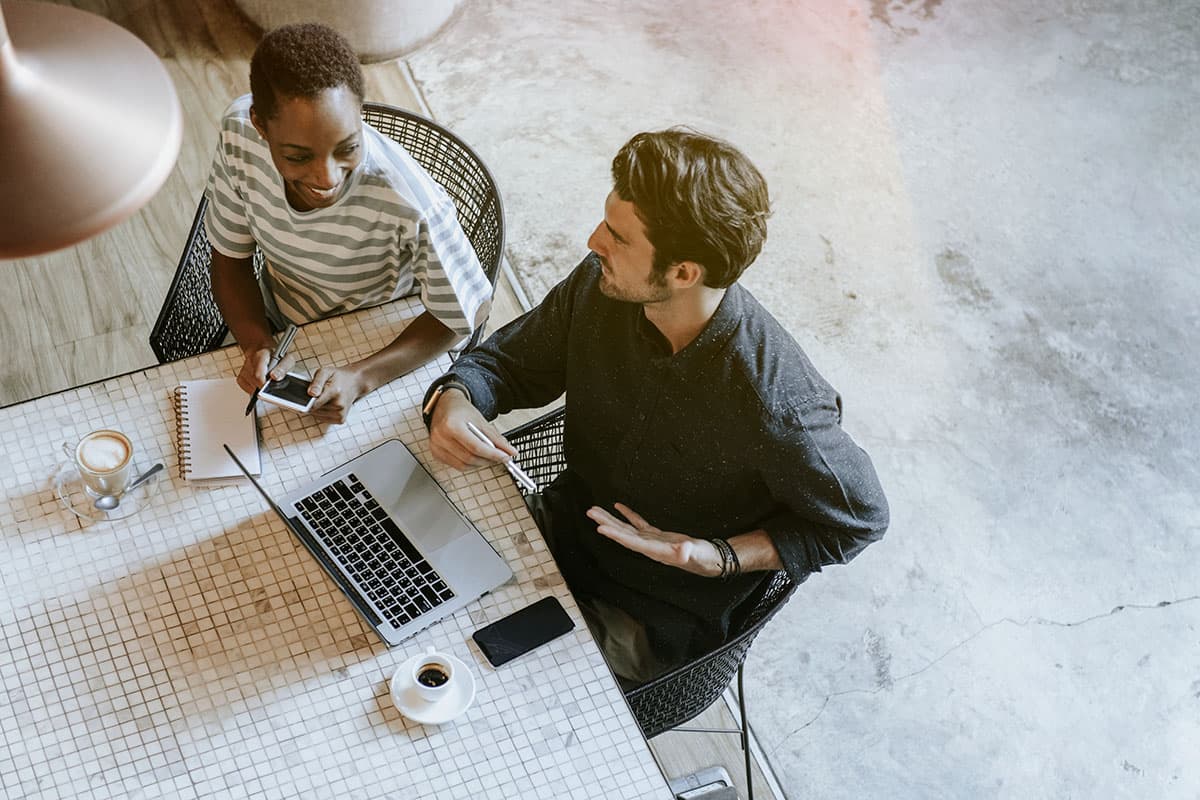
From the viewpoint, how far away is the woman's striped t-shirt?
1891 mm

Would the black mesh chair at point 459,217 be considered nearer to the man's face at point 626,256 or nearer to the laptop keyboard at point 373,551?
the man's face at point 626,256

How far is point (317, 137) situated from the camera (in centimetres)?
172

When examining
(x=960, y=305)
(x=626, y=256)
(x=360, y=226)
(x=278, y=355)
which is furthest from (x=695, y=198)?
(x=960, y=305)

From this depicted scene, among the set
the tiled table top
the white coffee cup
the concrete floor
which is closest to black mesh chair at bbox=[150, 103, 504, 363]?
the tiled table top

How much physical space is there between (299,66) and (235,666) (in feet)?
2.71

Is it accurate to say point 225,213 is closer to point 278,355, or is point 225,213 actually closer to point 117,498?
point 278,355

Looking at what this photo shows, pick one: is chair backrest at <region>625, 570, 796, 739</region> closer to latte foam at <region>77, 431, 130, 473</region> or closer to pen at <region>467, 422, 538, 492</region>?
pen at <region>467, 422, 538, 492</region>

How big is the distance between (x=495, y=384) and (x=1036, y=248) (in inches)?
83.3

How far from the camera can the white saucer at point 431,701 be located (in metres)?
1.53

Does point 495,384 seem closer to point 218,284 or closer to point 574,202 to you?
point 218,284

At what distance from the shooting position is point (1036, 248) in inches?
135

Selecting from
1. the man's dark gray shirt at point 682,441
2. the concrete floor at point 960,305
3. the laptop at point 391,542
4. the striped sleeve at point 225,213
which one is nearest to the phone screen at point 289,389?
the laptop at point 391,542

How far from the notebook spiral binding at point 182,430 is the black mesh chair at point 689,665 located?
0.48m

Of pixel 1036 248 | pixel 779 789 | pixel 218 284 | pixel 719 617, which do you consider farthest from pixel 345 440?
pixel 1036 248
